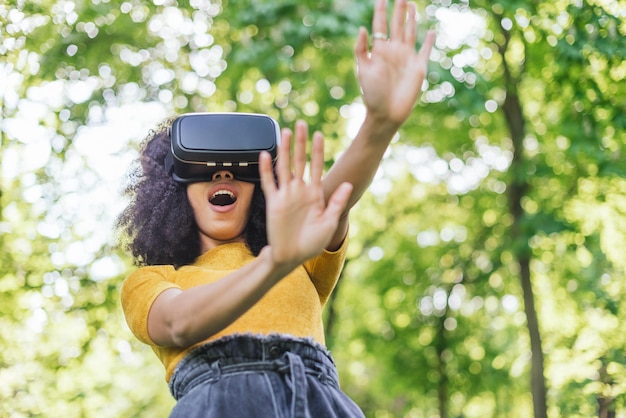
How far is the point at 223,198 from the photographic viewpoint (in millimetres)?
2072

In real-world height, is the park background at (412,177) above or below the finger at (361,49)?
below

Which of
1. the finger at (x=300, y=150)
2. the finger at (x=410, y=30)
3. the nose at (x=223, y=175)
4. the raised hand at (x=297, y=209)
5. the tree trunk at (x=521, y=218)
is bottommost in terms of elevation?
the tree trunk at (x=521, y=218)

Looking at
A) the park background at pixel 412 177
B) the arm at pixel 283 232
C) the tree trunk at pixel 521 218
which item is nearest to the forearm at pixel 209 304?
the arm at pixel 283 232

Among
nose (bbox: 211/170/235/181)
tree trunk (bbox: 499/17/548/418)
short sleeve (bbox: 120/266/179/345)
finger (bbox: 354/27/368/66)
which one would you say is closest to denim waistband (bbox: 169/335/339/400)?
short sleeve (bbox: 120/266/179/345)

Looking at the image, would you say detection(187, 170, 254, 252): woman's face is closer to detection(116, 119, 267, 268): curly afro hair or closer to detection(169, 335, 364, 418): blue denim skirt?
detection(116, 119, 267, 268): curly afro hair

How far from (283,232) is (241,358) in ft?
1.33

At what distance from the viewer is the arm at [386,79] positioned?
1.64 m

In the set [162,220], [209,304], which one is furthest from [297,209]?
[162,220]

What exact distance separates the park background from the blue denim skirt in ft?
9.61

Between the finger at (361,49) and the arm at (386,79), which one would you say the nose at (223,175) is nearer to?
the arm at (386,79)

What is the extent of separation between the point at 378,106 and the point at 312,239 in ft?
1.01

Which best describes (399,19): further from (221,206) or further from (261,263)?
(221,206)

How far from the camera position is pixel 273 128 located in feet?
6.81

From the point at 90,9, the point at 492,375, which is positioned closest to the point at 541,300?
the point at 492,375
